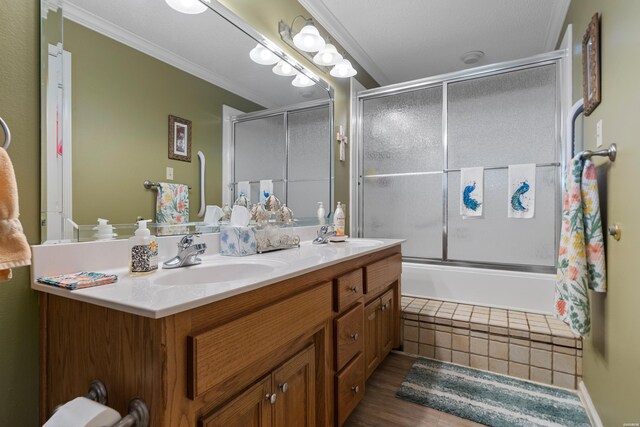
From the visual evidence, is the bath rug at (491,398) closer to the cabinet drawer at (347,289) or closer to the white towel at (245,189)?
the cabinet drawer at (347,289)

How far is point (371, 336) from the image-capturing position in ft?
5.49

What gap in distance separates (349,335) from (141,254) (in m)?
0.87

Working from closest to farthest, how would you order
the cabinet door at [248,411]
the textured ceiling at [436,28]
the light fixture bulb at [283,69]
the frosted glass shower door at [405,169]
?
1. the cabinet door at [248,411]
2. the light fixture bulb at [283,69]
3. the textured ceiling at [436,28]
4. the frosted glass shower door at [405,169]

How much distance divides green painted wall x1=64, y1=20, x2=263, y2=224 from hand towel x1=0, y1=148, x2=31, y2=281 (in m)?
0.34

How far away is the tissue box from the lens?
1.36 meters

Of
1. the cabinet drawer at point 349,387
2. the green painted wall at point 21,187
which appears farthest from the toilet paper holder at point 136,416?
the cabinet drawer at point 349,387

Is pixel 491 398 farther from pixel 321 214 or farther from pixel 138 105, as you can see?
pixel 138 105

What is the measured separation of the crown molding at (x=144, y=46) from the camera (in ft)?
3.19

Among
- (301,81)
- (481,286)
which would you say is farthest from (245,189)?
(481,286)

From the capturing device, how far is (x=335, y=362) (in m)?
1.25

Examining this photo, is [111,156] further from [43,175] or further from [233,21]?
[233,21]

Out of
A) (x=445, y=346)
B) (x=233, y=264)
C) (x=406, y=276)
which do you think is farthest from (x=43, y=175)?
(x=406, y=276)

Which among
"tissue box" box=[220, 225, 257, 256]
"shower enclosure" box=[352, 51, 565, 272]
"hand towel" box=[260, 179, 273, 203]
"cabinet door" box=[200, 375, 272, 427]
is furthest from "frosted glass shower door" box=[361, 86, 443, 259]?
"cabinet door" box=[200, 375, 272, 427]

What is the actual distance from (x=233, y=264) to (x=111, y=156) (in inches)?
21.8
